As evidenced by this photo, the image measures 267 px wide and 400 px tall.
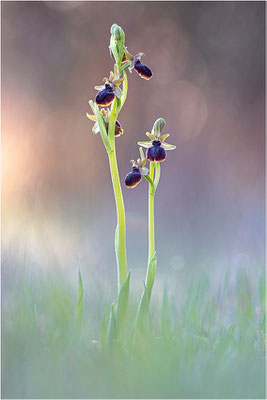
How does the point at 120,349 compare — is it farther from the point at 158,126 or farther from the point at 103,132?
the point at 158,126

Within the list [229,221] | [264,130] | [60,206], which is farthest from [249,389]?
[264,130]

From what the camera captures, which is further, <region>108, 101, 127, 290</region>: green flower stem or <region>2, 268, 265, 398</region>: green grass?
<region>108, 101, 127, 290</region>: green flower stem

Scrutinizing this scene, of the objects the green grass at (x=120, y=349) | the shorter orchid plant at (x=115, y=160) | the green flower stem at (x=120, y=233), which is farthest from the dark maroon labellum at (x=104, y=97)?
the green grass at (x=120, y=349)

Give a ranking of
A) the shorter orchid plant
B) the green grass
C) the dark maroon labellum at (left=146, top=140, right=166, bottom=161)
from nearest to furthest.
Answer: the green grass → the shorter orchid plant → the dark maroon labellum at (left=146, top=140, right=166, bottom=161)

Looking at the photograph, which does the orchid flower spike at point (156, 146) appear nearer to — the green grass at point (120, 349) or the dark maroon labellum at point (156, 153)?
the dark maroon labellum at point (156, 153)

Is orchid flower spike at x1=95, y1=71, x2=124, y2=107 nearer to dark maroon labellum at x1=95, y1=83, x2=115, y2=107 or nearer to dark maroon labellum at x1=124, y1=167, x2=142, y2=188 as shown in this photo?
dark maroon labellum at x1=95, y1=83, x2=115, y2=107

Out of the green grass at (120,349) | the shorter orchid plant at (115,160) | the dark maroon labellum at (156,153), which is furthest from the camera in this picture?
the dark maroon labellum at (156,153)

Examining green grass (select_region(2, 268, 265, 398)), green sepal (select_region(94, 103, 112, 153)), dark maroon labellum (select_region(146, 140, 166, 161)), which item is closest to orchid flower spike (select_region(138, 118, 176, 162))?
dark maroon labellum (select_region(146, 140, 166, 161))

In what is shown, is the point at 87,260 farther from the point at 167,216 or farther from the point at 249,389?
the point at 167,216

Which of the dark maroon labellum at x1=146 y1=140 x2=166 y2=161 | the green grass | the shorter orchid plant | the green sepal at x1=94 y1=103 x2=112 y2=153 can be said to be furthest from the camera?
the dark maroon labellum at x1=146 y1=140 x2=166 y2=161
